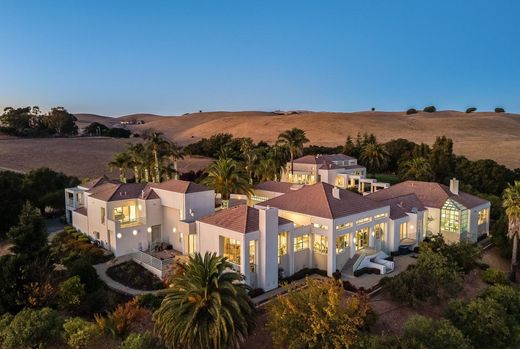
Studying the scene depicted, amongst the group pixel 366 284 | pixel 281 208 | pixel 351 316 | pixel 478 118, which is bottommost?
pixel 366 284

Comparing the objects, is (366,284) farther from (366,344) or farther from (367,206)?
(366,344)

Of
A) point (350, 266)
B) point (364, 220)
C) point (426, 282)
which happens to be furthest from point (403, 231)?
point (426, 282)

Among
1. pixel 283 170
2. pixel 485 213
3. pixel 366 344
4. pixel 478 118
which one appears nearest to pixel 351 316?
pixel 366 344

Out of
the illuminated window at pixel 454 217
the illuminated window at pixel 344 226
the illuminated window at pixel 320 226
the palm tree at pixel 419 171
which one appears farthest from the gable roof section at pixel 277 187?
the palm tree at pixel 419 171

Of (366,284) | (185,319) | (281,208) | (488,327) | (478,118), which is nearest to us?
(185,319)

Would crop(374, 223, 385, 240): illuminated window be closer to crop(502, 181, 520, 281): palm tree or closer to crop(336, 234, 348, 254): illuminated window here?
crop(336, 234, 348, 254): illuminated window

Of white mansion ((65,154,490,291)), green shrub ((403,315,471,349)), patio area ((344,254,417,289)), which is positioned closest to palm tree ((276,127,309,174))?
white mansion ((65,154,490,291))

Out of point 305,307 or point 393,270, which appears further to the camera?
point 393,270
